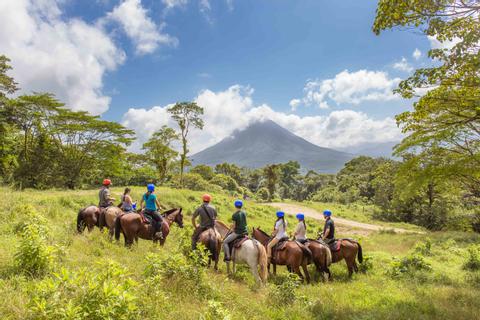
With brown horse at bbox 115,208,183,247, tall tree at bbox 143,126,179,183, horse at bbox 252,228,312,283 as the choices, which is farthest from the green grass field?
tall tree at bbox 143,126,179,183

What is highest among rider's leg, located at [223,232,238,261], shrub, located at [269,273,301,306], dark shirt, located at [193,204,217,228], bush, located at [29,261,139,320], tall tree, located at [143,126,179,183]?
tall tree, located at [143,126,179,183]

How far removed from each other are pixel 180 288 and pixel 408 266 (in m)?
8.95

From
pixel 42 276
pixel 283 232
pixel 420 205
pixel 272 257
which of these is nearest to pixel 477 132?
pixel 283 232

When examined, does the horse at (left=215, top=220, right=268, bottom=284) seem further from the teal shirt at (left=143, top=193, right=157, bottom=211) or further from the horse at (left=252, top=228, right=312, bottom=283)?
the teal shirt at (left=143, top=193, right=157, bottom=211)

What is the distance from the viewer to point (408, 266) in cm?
1012

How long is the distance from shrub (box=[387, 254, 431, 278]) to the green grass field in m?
0.03

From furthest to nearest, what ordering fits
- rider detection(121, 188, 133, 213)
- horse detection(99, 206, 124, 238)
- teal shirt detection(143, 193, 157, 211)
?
1. rider detection(121, 188, 133, 213)
2. horse detection(99, 206, 124, 238)
3. teal shirt detection(143, 193, 157, 211)

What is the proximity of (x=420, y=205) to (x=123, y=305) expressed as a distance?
33274mm

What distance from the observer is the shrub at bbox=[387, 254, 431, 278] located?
9664mm

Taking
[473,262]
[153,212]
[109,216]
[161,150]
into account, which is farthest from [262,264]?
[161,150]

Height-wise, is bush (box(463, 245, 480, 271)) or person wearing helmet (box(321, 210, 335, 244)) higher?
person wearing helmet (box(321, 210, 335, 244))

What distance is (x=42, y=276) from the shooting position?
5.05 metres

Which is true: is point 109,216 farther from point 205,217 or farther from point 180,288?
point 180,288

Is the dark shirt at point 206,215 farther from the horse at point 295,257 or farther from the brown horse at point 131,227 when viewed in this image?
the horse at point 295,257
